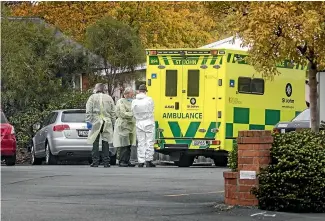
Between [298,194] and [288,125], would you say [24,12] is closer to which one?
[288,125]

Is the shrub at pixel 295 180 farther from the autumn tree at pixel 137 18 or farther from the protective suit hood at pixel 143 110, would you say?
the autumn tree at pixel 137 18

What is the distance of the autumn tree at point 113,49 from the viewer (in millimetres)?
33594

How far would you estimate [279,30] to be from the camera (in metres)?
12.2

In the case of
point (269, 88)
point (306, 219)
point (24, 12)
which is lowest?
point (306, 219)

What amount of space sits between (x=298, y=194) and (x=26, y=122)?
1964cm

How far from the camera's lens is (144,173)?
1758 cm

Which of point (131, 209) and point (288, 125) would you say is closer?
point (131, 209)

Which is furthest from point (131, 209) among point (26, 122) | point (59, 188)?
point (26, 122)

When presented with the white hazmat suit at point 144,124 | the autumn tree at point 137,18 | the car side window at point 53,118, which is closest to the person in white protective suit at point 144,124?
the white hazmat suit at point 144,124

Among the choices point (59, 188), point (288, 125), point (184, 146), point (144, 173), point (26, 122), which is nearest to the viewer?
point (59, 188)

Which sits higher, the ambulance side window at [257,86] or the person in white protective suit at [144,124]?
the ambulance side window at [257,86]

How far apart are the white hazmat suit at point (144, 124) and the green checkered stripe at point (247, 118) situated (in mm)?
1873

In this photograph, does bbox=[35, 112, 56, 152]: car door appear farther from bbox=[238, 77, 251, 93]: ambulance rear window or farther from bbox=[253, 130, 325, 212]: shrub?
bbox=[253, 130, 325, 212]: shrub

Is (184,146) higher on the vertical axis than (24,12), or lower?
lower
